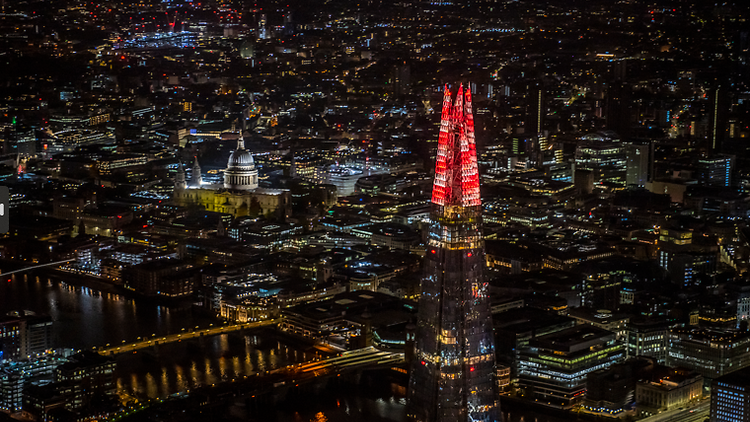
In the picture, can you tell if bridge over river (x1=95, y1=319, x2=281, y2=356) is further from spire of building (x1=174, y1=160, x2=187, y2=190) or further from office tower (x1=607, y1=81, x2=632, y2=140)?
office tower (x1=607, y1=81, x2=632, y2=140)

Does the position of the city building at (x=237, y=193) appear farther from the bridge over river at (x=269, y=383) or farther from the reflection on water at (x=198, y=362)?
the bridge over river at (x=269, y=383)

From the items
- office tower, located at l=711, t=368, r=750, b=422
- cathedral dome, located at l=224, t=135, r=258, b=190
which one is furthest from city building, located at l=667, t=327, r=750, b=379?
cathedral dome, located at l=224, t=135, r=258, b=190

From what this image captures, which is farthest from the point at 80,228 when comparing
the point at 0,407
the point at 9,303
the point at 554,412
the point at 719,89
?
the point at 719,89

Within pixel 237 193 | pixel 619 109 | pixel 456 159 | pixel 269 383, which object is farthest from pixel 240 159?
pixel 456 159

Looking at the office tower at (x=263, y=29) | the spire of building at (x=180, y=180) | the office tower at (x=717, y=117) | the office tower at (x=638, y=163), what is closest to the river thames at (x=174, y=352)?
the spire of building at (x=180, y=180)

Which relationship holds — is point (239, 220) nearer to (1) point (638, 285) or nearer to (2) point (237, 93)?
(1) point (638, 285)
